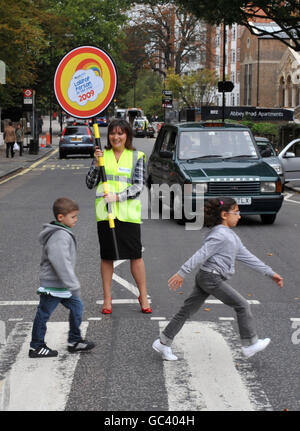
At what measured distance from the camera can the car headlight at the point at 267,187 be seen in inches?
557

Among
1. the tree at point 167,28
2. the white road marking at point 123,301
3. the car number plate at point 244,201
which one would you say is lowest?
the white road marking at point 123,301

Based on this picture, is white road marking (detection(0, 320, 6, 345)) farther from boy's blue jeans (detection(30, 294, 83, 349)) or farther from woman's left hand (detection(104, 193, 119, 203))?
woman's left hand (detection(104, 193, 119, 203))

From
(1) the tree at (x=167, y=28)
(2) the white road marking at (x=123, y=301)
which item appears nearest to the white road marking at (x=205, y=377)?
(2) the white road marking at (x=123, y=301)

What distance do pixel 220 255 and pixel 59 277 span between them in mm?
1243

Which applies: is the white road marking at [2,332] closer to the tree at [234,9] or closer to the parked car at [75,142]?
the tree at [234,9]

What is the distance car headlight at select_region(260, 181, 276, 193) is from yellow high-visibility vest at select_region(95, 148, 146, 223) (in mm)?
6968

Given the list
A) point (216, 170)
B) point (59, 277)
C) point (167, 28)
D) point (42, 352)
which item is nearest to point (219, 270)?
point (59, 277)

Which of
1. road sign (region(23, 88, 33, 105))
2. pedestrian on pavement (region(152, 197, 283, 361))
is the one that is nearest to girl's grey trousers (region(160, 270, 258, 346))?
pedestrian on pavement (region(152, 197, 283, 361))

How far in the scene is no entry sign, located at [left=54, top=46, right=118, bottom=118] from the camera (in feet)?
23.2

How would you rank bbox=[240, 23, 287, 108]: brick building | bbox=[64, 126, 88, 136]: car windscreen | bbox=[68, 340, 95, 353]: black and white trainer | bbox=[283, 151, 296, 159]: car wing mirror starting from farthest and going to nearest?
1. bbox=[240, 23, 287, 108]: brick building
2. bbox=[64, 126, 88, 136]: car windscreen
3. bbox=[283, 151, 296, 159]: car wing mirror
4. bbox=[68, 340, 95, 353]: black and white trainer

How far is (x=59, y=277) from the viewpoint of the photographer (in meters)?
5.96

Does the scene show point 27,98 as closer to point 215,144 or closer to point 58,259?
point 215,144

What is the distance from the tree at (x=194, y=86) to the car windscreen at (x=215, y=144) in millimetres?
64343

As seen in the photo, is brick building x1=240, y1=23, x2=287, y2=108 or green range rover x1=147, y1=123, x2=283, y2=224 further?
brick building x1=240, y1=23, x2=287, y2=108
